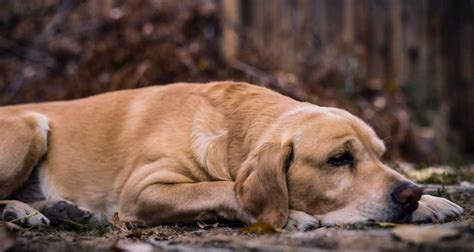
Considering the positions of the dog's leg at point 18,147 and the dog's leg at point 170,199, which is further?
the dog's leg at point 18,147

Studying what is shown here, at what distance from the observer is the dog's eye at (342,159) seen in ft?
13.4

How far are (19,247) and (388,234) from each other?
5.12ft

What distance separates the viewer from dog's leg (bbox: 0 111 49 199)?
15.8 feet

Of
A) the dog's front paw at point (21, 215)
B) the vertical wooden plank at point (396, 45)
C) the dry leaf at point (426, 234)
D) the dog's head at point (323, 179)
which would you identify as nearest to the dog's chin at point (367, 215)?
the dog's head at point (323, 179)

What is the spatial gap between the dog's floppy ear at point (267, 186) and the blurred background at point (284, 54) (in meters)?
2.80

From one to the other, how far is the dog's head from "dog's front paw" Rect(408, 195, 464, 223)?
0.33ft

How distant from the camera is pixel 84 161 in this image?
4969mm

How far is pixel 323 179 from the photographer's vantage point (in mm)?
4098

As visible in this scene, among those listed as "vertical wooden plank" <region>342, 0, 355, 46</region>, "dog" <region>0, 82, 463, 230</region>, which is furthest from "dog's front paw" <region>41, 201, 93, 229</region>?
"vertical wooden plank" <region>342, 0, 355, 46</region>

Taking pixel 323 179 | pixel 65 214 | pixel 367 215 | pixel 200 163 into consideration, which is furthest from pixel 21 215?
pixel 367 215

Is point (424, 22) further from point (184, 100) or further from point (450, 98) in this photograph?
point (184, 100)

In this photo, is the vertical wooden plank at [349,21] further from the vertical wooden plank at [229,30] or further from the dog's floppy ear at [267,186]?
the dog's floppy ear at [267,186]

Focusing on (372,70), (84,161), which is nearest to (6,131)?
(84,161)

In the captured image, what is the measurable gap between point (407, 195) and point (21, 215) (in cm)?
225
